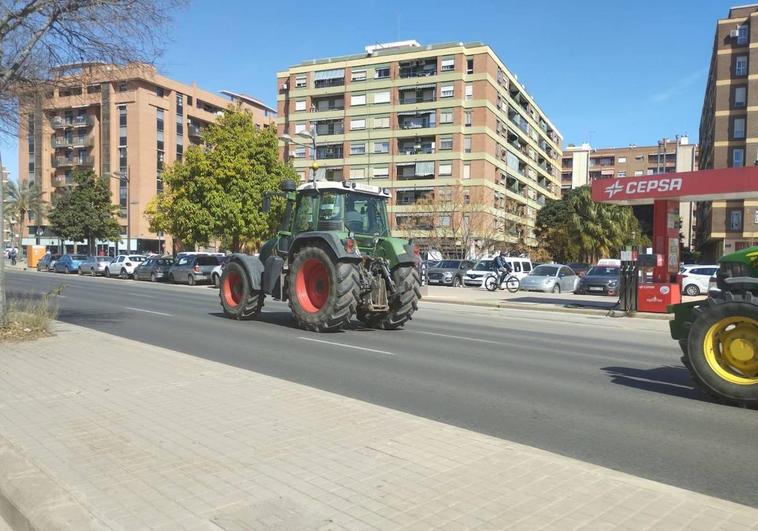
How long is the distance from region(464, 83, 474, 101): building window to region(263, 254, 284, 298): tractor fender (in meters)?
54.9

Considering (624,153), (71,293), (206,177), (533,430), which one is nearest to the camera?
(533,430)

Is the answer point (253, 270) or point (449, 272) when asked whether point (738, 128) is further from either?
point (253, 270)

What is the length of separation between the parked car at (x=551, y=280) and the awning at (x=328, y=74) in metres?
45.5

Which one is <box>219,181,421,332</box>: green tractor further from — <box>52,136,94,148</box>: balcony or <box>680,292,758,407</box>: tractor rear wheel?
<box>52,136,94,148</box>: balcony

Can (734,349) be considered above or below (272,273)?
below

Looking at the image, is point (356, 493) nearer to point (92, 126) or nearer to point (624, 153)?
point (92, 126)

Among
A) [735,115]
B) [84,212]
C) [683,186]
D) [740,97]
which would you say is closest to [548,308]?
[683,186]

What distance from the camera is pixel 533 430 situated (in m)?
5.79

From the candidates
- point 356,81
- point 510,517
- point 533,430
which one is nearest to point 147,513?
point 510,517

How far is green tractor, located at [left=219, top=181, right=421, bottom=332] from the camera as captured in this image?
39.9 feet

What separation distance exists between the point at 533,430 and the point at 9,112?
37.3ft

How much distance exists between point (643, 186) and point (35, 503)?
18.0m

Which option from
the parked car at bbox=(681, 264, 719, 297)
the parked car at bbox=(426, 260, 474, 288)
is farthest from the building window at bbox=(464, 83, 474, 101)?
the parked car at bbox=(681, 264, 719, 297)

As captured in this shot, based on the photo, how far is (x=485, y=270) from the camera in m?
35.5
